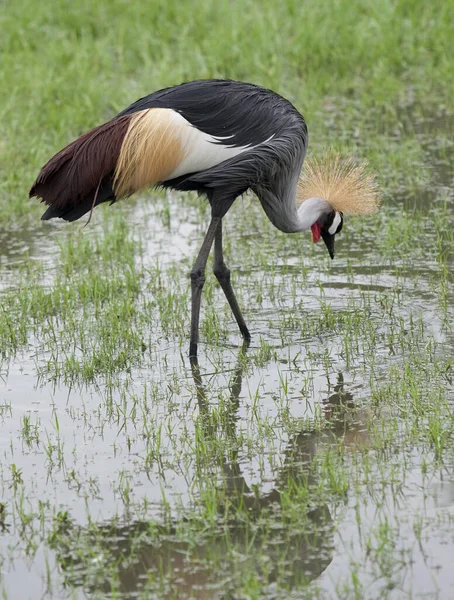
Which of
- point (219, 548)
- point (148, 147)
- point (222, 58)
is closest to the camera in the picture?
point (219, 548)

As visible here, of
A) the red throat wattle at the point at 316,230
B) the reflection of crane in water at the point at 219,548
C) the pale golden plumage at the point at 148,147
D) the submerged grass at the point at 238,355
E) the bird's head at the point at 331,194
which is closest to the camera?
the reflection of crane in water at the point at 219,548

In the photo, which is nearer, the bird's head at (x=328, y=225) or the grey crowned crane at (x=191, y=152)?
the grey crowned crane at (x=191, y=152)

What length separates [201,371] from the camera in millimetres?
5062

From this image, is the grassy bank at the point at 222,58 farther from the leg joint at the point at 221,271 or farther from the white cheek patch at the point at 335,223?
the leg joint at the point at 221,271

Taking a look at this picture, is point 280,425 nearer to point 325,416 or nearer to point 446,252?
point 325,416

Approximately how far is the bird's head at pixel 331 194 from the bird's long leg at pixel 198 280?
1.77ft

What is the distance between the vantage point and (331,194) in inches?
220

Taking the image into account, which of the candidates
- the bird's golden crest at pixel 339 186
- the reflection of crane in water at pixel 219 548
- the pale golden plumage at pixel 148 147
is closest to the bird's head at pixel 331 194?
the bird's golden crest at pixel 339 186

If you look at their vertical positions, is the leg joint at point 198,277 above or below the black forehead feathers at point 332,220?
below

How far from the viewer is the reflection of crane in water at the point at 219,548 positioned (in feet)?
11.0

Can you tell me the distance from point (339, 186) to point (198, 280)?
891 mm

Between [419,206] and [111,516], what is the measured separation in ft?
12.7

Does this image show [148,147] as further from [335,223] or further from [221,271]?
[335,223]

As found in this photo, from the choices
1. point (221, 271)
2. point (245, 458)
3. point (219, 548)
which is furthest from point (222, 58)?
point (219, 548)
